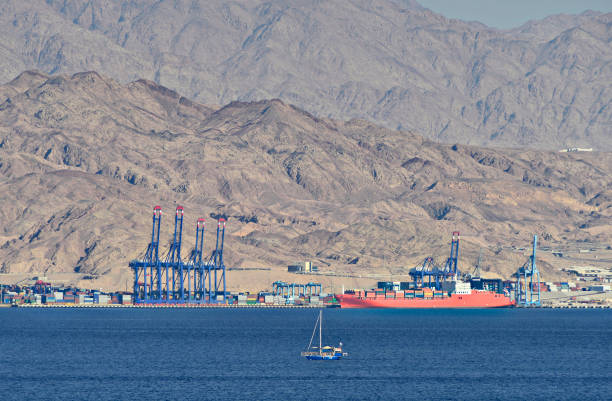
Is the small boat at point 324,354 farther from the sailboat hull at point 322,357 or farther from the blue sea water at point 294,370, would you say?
the blue sea water at point 294,370

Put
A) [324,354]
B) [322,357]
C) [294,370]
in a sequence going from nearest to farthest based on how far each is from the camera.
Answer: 1. [294,370]
2. [322,357]
3. [324,354]

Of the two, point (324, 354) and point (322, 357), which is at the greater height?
point (324, 354)

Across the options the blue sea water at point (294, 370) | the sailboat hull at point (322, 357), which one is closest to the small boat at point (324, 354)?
the sailboat hull at point (322, 357)

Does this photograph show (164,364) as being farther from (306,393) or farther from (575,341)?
(575,341)

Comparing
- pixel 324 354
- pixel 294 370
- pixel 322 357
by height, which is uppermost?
pixel 324 354

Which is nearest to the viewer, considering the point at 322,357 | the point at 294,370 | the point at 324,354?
the point at 294,370

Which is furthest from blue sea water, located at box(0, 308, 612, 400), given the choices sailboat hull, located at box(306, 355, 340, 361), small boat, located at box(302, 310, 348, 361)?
small boat, located at box(302, 310, 348, 361)

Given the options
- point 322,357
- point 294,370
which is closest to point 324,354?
point 322,357

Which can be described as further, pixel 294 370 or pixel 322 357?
pixel 322 357

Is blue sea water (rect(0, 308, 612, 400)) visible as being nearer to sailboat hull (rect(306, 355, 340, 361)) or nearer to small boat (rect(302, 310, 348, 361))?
sailboat hull (rect(306, 355, 340, 361))

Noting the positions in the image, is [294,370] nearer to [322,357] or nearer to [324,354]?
[322,357]

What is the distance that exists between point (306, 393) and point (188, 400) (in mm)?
12086

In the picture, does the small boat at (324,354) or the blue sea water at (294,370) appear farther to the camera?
the small boat at (324,354)

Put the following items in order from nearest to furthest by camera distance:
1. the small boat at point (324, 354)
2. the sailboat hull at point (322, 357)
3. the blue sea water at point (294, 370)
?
the blue sea water at point (294, 370)
the small boat at point (324, 354)
the sailboat hull at point (322, 357)
